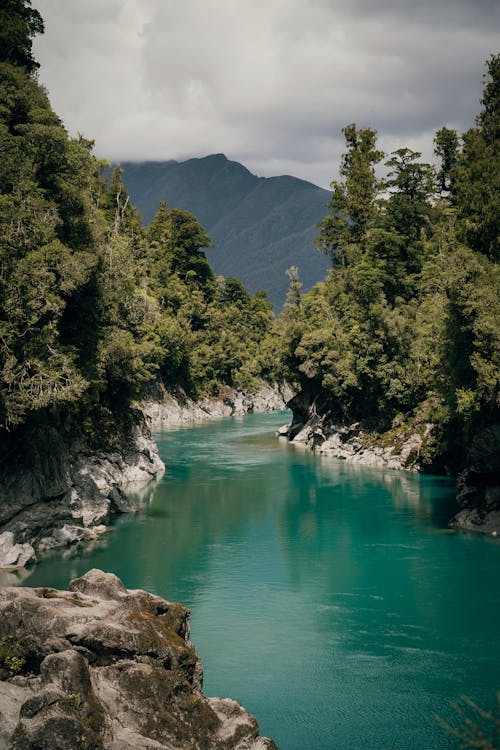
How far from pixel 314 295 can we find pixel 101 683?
71.5 metres

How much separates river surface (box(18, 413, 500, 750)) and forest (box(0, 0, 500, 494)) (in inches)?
260

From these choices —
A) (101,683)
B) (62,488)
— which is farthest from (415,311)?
(101,683)

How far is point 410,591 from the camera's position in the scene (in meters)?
29.6

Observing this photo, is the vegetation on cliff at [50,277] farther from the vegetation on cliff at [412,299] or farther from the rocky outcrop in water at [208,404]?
the rocky outcrop in water at [208,404]

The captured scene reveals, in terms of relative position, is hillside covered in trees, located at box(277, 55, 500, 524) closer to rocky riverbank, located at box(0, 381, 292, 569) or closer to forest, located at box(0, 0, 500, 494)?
forest, located at box(0, 0, 500, 494)

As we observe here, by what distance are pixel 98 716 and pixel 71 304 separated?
25.1 metres

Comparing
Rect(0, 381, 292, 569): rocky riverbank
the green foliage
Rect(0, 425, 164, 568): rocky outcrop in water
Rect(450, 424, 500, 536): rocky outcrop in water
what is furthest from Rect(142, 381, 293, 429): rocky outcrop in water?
the green foliage

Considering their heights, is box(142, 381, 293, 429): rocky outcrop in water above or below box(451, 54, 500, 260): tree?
below

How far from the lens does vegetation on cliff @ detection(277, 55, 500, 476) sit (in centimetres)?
3731

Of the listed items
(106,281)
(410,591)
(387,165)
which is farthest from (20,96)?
(387,165)

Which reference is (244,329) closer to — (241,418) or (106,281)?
(241,418)

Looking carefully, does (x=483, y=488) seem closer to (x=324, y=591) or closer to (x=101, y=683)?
(x=324, y=591)

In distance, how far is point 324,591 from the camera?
29.9m

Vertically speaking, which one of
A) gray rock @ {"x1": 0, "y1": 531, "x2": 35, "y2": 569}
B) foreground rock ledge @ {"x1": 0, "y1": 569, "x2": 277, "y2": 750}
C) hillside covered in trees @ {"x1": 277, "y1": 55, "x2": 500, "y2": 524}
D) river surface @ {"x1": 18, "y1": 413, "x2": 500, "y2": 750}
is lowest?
river surface @ {"x1": 18, "y1": 413, "x2": 500, "y2": 750}
